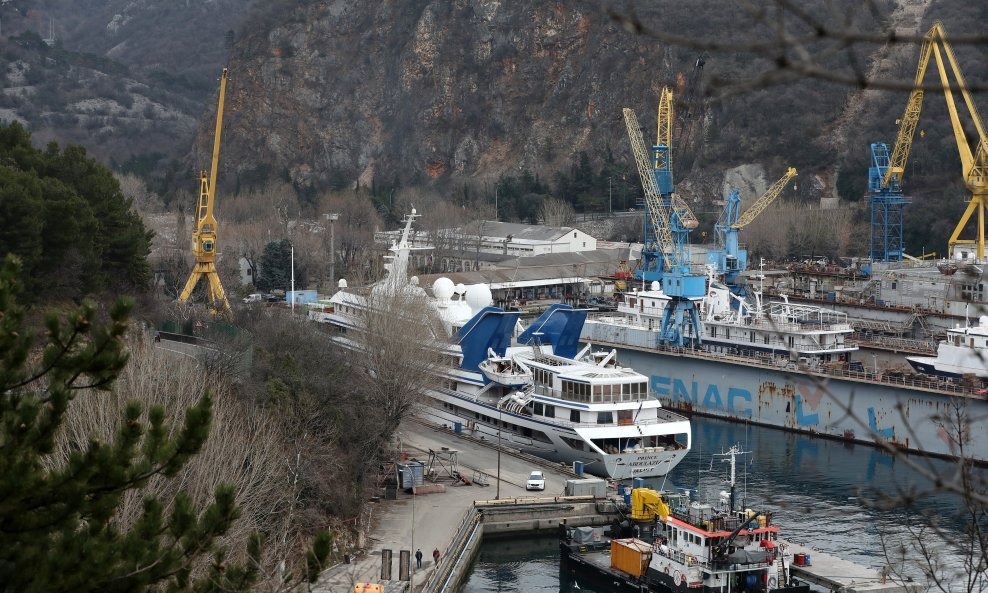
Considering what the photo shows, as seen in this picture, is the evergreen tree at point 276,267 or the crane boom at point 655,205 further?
the evergreen tree at point 276,267

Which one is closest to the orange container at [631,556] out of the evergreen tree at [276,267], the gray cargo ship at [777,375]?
→ the gray cargo ship at [777,375]

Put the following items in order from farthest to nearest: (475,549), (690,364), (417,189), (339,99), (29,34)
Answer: (29,34) → (339,99) → (417,189) → (690,364) → (475,549)

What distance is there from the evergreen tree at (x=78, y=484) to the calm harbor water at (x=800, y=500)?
43.4 feet

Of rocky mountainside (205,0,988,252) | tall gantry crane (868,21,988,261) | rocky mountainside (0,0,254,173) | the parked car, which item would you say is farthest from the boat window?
rocky mountainside (0,0,254,173)

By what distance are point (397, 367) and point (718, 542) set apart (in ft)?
41.0

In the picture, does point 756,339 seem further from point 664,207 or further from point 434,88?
point 434,88

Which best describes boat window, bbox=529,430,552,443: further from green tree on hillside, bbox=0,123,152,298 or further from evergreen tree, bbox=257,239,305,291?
evergreen tree, bbox=257,239,305,291

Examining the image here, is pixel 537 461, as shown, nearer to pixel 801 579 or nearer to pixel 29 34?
pixel 801 579

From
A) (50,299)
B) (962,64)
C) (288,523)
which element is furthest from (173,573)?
(962,64)

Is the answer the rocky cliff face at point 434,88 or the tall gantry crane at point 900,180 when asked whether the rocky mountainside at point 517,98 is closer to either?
the rocky cliff face at point 434,88

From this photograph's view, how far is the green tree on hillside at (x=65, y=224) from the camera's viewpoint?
31.6 metres

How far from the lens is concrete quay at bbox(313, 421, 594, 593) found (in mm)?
23422

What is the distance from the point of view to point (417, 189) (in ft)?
293

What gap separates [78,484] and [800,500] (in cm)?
2277
